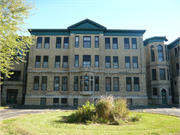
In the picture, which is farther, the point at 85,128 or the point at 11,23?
the point at 11,23

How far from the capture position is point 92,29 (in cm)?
2784

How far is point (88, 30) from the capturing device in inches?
1103

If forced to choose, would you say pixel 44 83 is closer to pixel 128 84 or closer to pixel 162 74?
pixel 128 84

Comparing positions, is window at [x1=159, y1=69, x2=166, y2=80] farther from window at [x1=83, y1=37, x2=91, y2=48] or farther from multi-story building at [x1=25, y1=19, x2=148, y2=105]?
window at [x1=83, y1=37, x2=91, y2=48]

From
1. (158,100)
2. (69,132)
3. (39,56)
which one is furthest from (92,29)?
(69,132)

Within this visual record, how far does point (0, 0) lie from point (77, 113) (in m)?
12.5

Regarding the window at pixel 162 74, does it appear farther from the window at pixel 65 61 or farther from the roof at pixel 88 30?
the window at pixel 65 61

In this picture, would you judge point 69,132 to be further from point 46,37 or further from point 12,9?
point 46,37

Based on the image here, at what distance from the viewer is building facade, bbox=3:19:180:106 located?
86.5 ft

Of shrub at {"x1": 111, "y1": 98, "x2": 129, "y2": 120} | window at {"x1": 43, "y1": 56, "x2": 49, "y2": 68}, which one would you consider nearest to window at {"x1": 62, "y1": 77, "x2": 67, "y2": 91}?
window at {"x1": 43, "y1": 56, "x2": 49, "y2": 68}

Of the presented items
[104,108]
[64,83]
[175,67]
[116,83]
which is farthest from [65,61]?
[175,67]

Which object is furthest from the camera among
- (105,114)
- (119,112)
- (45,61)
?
(45,61)

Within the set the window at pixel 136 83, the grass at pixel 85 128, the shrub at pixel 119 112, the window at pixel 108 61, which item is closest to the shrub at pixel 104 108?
the shrub at pixel 119 112

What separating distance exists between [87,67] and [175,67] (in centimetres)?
2121
